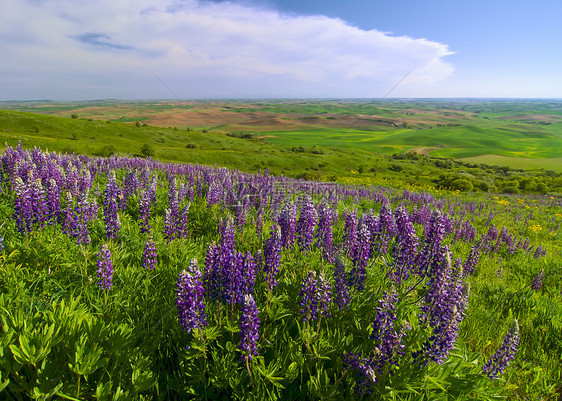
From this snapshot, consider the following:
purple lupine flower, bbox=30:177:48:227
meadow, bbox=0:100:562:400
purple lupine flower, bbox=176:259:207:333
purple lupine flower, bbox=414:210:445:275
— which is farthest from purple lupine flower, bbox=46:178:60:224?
purple lupine flower, bbox=414:210:445:275

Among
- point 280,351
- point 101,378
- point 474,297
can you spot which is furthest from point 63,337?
point 474,297

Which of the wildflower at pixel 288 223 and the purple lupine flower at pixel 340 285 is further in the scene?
the wildflower at pixel 288 223

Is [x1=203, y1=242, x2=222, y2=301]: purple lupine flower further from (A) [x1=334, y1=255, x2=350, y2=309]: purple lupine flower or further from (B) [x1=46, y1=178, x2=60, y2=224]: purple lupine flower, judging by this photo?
(B) [x1=46, y1=178, x2=60, y2=224]: purple lupine flower

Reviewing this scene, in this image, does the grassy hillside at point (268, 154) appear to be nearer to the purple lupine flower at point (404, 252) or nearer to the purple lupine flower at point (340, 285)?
the purple lupine flower at point (404, 252)

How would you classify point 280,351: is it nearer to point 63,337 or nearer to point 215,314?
point 215,314

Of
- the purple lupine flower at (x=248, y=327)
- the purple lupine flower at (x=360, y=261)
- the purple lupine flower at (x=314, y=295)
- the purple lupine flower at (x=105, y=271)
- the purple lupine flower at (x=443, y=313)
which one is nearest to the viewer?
the purple lupine flower at (x=443, y=313)

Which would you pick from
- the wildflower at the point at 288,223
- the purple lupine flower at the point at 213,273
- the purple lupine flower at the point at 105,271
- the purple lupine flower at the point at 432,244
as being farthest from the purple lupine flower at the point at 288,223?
the purple lupine flower at the point at 105,271

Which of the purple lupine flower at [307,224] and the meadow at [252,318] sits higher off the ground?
the purple lupine flower at [307,224]

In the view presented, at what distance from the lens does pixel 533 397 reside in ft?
11.3

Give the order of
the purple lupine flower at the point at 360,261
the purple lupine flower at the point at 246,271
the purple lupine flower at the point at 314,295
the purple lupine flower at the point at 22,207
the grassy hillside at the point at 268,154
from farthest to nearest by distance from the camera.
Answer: the grassy hillside at the point at 268,154, the purple lupine flower at the point at 22,207, the purple lupine flower at the point at 360,261, the purple lupine flower at the point at 246,271, the purple lupine flower at the point at 314,295

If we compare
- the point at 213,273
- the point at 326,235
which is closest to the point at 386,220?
the point at 326,235

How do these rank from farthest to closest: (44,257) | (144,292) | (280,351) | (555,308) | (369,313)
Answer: (555,308), (44,257), (144,292), (369,313), (280,351)

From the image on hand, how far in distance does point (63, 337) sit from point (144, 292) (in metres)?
1.25

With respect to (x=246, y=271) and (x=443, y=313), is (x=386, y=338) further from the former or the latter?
(x=246, y=271)
